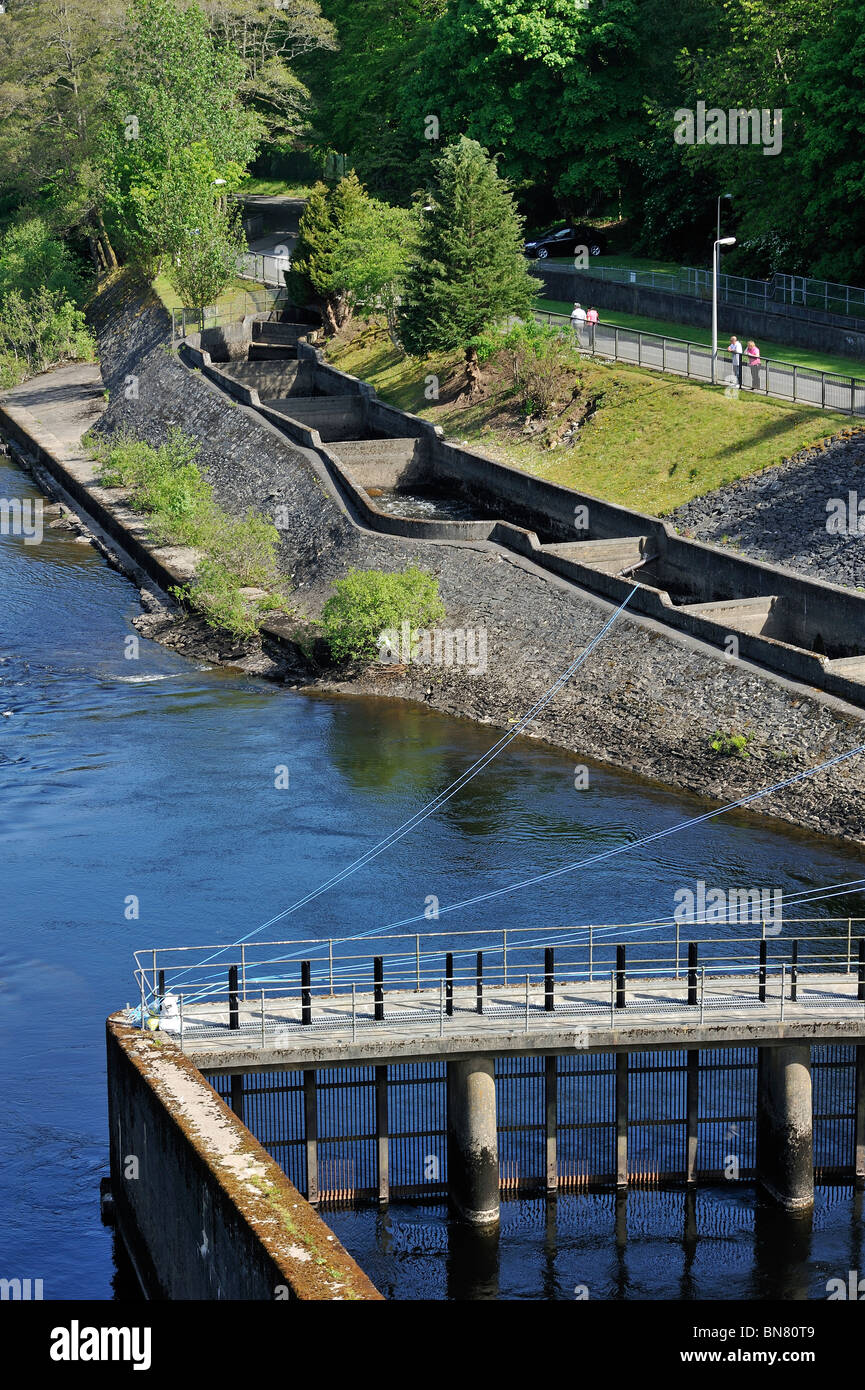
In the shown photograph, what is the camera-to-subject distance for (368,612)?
57.9 metres

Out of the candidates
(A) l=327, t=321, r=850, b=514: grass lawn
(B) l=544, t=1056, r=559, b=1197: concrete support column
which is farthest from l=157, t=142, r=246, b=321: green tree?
(B) l=544, t=1056, r=559, b=1197: concrete support column

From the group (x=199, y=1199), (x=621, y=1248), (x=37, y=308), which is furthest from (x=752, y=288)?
(x=199, y=1199)

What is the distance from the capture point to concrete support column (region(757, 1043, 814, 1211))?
31.4m

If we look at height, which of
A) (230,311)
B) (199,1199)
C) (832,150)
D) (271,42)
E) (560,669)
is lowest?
(199,1199)

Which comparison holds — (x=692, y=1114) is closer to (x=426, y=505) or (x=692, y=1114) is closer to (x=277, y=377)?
(x=426, y=505)

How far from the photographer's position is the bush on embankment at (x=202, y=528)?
208 ft

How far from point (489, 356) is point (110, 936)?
42.7 metres

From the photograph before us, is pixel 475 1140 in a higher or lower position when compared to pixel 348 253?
lower

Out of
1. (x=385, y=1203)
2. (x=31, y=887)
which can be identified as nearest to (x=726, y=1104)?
(x=385, y=1203)

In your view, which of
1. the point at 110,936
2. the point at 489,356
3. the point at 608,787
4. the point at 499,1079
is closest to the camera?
the point at 499,1079

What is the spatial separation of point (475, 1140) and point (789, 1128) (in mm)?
5440

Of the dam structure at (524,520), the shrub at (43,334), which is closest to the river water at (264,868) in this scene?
the dam structure at (524,520)

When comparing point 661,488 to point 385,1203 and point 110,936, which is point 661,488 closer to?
point 110,936

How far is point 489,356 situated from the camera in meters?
76.9
